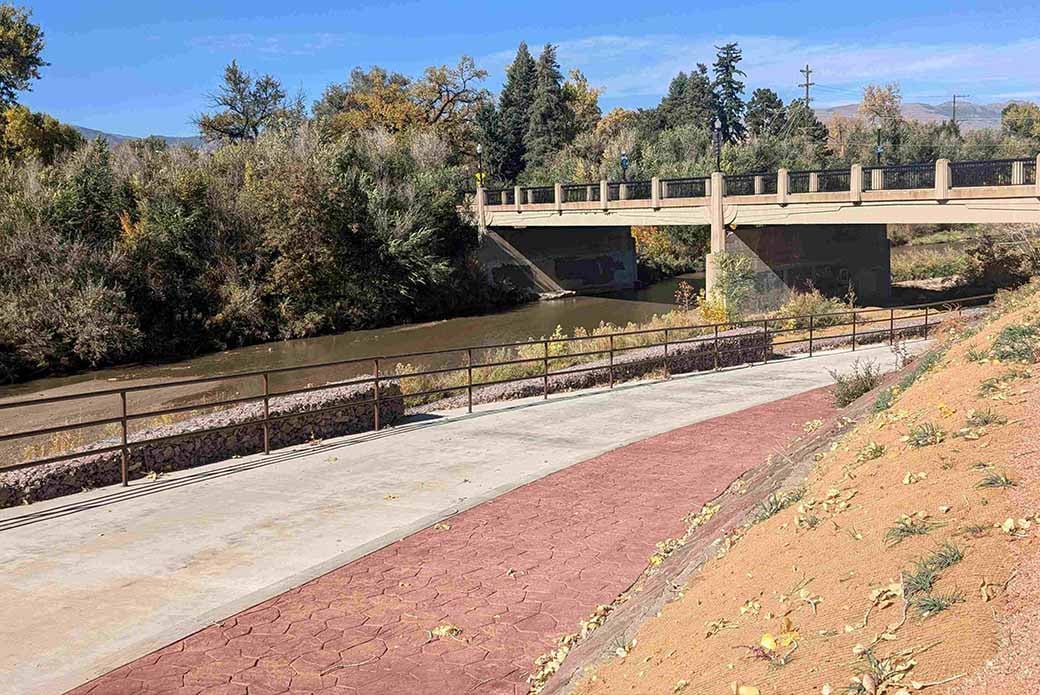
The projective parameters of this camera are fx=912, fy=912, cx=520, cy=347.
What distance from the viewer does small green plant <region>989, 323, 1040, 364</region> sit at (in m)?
7.98

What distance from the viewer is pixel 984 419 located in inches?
255

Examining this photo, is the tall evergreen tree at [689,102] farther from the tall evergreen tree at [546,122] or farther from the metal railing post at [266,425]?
the metal railing post at [266,425]

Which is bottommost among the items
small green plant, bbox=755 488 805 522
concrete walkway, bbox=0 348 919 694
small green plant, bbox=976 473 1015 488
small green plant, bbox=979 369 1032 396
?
concrete walkway, bbox=0 348 919 694

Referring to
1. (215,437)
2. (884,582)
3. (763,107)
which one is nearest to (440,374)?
(215,437)

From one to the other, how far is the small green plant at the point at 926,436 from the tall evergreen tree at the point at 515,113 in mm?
86062

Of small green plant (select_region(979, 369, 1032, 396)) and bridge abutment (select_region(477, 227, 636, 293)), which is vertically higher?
bridge abutment (select_region(477, 227, 636, 293))

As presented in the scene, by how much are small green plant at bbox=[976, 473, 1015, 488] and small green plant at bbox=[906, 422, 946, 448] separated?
1.21m

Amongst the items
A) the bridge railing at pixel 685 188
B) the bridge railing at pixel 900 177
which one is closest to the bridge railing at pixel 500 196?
Result: the bridge railing at pixel 685 188

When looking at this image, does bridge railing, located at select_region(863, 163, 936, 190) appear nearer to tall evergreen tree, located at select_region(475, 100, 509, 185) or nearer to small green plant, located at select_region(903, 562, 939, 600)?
small green plant, located at select_region(903, 562, 939, 600)

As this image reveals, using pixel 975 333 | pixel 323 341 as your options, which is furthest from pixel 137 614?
pixel 323 341

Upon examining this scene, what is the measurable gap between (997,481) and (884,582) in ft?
3.67

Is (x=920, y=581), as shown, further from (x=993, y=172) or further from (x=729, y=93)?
(x=729, y=93)

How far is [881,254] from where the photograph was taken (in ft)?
143

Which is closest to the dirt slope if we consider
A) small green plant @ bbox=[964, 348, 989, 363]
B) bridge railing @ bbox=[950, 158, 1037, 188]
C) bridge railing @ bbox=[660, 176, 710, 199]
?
small green plant @ bbox=[964, 348, 989, 363]
